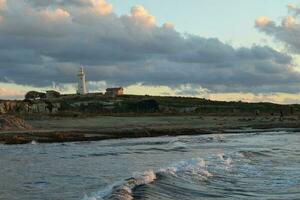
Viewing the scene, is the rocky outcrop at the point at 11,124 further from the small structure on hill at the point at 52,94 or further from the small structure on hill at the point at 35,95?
the small structure on hill at the point at 52,94

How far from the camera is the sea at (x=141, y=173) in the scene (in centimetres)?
1644

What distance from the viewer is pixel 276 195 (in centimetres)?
1653

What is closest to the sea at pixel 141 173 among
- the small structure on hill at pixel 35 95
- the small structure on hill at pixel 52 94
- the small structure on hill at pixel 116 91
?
the small structure on hill at pixel 35 95

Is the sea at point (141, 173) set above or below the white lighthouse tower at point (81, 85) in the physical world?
below

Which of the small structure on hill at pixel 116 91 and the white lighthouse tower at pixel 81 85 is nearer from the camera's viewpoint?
Result: the white lighthouse tower at pixel 81 85

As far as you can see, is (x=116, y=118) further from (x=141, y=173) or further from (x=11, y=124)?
(x=141, y=173)

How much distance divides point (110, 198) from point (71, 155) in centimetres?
1390

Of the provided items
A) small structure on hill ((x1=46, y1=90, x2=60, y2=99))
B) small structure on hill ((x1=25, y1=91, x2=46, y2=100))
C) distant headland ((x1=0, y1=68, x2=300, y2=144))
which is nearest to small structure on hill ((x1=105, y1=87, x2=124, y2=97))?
distant headland ((x1=0, y1=68, x2=300, y2=144))

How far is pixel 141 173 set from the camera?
2020 centimetres

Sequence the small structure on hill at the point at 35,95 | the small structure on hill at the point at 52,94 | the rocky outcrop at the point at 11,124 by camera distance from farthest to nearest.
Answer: the small structure on hill at the point at 52,94, the small structure on hill at the point at 35,95, the rocky outcrop at the point at 11,124

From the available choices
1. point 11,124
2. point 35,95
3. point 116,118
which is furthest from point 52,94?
point 11,124

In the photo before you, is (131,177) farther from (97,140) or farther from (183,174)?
(97,140)

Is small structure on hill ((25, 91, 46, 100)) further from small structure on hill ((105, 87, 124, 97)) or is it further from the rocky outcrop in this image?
the rocky outcrop

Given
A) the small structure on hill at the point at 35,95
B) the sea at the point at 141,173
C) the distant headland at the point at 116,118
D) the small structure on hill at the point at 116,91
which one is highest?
the small structure on hill at the point at 116,91
